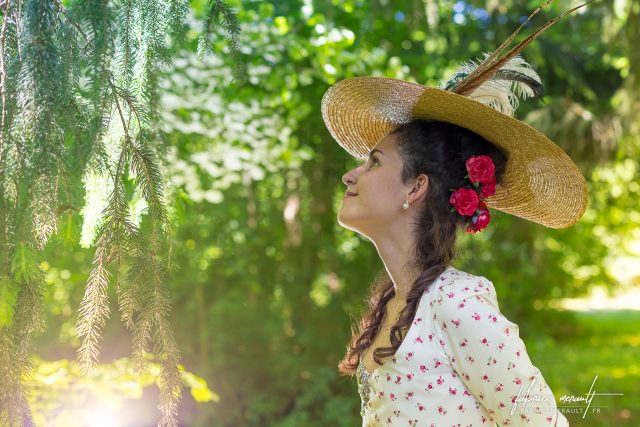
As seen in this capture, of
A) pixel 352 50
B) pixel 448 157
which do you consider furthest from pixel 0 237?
pixel 352 50

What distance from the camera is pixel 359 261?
4.90 metres

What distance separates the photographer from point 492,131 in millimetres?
1803

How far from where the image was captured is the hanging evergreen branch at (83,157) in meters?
1.14

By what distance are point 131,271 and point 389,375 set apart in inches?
24.8

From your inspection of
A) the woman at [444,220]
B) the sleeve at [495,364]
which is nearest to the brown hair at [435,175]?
the woman at [444,220]

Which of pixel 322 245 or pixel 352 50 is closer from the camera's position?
pixel 352 50

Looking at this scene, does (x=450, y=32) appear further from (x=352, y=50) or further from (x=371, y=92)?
(x=371, y=92)

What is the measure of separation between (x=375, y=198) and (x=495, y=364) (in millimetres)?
509

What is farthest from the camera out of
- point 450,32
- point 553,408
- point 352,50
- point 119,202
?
point 450,32

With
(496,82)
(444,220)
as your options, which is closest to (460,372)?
(444,220)

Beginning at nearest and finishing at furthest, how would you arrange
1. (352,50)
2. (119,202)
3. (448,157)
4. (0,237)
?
(0,237) < (119,202) < (448,157) < (352,50)

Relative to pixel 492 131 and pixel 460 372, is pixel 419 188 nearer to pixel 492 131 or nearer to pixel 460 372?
pixel 492 131

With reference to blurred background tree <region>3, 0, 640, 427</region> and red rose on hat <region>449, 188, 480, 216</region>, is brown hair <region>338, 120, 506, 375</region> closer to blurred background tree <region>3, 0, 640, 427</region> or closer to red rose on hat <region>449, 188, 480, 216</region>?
red rose on hat <region>449, 188, 480, 216</region>

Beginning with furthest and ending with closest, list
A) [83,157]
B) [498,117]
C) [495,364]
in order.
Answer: [498,117]
[495,364]
[83,157]
